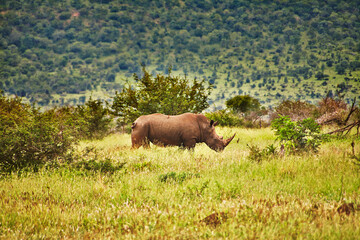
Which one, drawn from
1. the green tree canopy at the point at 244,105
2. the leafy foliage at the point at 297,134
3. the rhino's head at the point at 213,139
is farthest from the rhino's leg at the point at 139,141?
the green tree canopy at the point at 244,105

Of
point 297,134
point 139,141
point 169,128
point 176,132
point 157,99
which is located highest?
point 297,134

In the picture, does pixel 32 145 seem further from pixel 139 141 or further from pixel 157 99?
pixel 157 99

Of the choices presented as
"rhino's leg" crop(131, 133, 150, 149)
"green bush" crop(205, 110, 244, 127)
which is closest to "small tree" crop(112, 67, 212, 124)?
"green bush" crop(205, 110, 244, 127)

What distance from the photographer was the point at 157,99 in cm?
1731

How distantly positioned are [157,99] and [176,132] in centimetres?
687

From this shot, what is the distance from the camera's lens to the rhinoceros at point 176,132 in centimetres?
1074

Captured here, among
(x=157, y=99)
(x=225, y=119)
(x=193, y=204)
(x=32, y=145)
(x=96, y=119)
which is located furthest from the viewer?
(x=225, y=119)

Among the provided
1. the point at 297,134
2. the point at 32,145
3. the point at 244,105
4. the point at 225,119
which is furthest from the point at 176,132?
the point at 244,105

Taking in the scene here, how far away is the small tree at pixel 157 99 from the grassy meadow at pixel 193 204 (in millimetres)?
10490

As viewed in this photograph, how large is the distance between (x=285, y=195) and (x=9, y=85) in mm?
200799

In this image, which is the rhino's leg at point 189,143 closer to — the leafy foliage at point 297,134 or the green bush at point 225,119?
the leafy foliage at point 297,134

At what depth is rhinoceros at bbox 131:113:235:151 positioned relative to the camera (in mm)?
10742

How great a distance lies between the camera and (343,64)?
136250mm

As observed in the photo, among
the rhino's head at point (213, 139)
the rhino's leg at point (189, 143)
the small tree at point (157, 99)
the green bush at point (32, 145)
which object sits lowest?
the small tree at point (157, 99)
